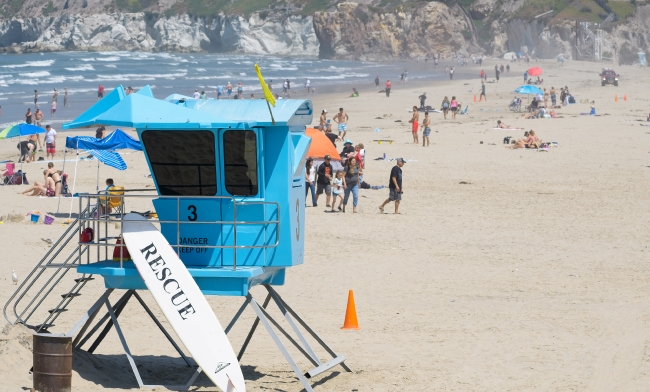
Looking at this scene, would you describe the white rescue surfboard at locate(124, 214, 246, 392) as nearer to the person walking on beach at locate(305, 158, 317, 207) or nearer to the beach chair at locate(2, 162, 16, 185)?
the person walking on beach at locate(305, 158, 317, 207)

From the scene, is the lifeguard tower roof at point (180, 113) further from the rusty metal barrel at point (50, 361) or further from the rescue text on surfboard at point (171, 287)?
the rusty metal barrel at point (50, 361)

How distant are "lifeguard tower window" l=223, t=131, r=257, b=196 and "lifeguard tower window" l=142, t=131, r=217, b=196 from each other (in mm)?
133

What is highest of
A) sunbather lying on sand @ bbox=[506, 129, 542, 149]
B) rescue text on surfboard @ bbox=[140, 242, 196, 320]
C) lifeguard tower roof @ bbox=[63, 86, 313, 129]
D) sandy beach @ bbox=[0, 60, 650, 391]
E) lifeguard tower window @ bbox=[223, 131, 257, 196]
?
lifeguard tower roof @ bbox=[63, 86, 313, 129]

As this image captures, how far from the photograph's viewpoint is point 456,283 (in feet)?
50.7

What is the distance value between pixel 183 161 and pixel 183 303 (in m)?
1.35

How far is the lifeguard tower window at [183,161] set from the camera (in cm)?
882

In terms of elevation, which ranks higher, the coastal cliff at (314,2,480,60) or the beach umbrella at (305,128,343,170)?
the coastal cliff at (314,2,480,60)

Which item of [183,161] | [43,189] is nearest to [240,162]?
[183,161]

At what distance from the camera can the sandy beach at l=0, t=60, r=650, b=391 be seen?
10297 mm

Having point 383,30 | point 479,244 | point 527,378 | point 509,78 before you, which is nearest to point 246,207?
point 527,378

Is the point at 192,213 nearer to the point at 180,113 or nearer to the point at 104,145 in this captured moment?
the point at 180,113

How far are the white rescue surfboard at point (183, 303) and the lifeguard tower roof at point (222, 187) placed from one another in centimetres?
24

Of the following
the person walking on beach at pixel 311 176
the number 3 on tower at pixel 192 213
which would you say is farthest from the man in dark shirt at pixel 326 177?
the number 3 on tower at pixel 192 213

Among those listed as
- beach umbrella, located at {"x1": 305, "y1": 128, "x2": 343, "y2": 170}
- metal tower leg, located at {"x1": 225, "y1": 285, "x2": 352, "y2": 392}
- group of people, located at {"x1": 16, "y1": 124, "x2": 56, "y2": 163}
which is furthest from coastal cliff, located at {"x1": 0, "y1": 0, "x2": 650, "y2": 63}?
metal tower leg, located at {"x1": 225, "y1": 285, "x2": 352, "y2": 392}
